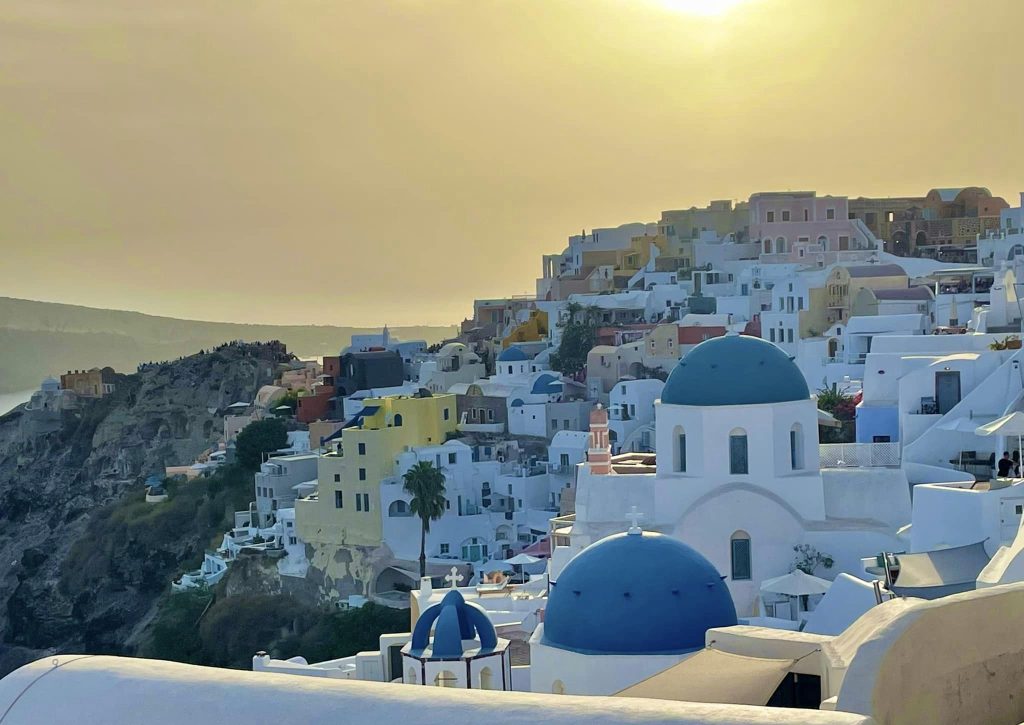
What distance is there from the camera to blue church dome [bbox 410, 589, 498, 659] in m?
17.5

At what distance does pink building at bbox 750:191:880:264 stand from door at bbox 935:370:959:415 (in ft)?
89.1

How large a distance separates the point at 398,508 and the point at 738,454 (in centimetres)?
1860

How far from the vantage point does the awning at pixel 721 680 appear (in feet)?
31.4

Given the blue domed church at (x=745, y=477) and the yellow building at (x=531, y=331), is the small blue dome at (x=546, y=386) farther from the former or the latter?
the blue domed church at (x=745, y=477)

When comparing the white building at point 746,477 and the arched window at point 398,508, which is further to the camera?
the arched window at point 398,508

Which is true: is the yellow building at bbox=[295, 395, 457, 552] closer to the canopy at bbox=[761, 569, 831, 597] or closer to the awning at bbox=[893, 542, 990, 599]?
the canopy at bbox=[761, 569, 831, 597]

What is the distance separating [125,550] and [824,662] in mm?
47066

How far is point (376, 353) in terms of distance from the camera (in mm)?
57656

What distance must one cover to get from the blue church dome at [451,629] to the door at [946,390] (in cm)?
1059

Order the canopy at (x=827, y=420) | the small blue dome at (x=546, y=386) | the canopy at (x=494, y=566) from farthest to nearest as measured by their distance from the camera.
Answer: the small blue dome at (x=546, y=386) < the canopy at (x=494, y=566) < the canopy at (x=827, y=420)

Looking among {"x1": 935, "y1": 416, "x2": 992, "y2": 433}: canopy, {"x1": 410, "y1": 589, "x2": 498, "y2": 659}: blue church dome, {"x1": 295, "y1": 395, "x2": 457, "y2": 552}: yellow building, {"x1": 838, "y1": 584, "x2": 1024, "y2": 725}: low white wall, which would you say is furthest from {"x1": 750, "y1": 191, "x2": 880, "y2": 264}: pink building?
{"x1": 838, "y1": 584, "x2": 1024, "y2": 725}: low white wall

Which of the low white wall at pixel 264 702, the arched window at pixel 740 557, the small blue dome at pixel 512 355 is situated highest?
the small blue dome at pixel 512 355

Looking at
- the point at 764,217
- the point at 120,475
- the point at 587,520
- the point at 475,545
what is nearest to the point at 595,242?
the point at 764,217

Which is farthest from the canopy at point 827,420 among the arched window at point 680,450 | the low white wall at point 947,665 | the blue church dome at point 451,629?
the low white wall at point 947,665
